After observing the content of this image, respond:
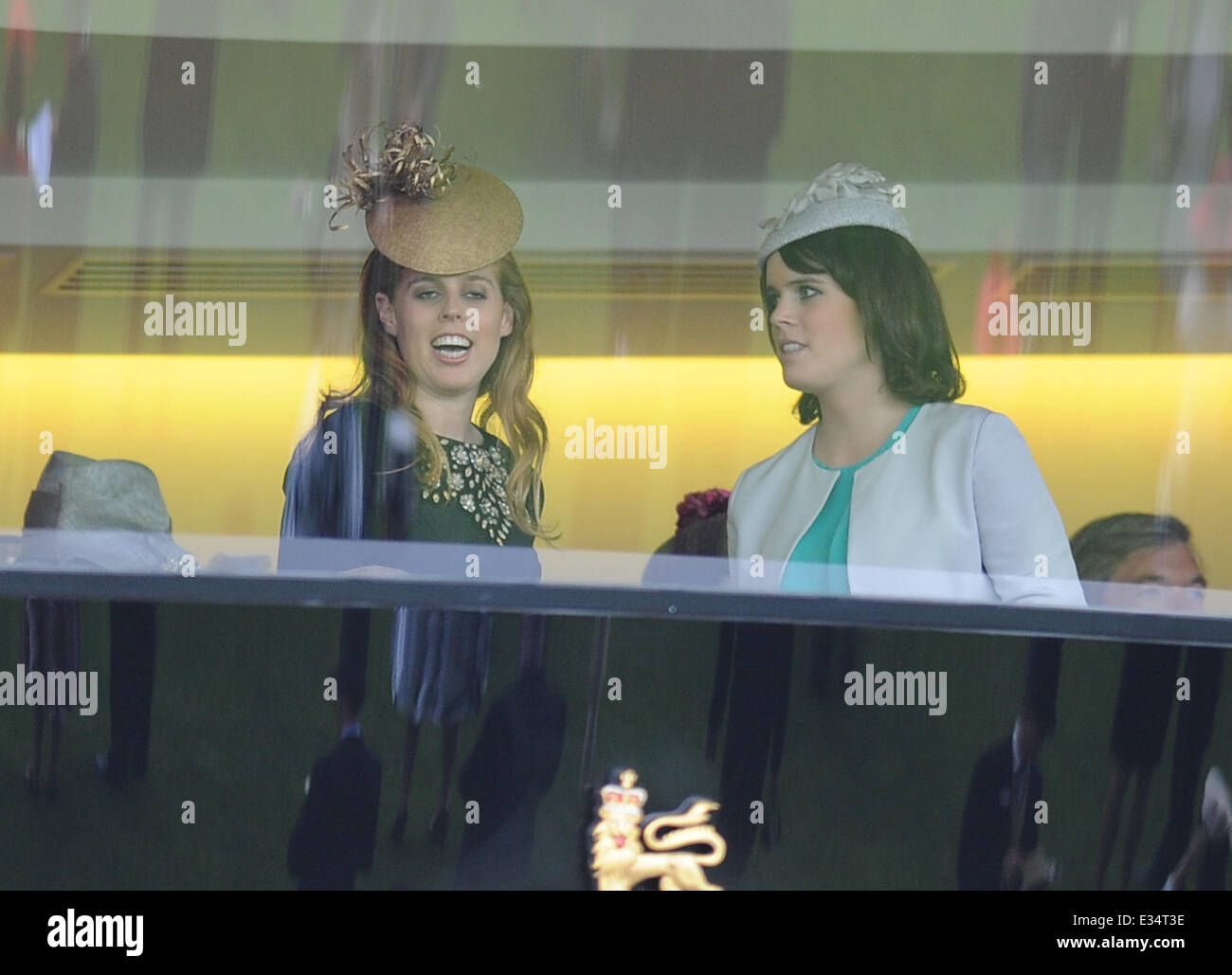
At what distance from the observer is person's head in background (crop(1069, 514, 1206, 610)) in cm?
418

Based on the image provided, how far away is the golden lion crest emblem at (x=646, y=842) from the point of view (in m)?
4.05

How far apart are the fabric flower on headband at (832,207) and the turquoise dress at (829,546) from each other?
0.46 meters

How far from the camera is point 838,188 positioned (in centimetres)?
429

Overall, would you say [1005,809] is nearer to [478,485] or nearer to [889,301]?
[889,301]

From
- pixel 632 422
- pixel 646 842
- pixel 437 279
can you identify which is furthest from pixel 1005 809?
pixel 437 279

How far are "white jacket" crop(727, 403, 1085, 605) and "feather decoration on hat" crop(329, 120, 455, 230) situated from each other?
991 mm

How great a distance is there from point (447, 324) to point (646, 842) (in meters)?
1.25

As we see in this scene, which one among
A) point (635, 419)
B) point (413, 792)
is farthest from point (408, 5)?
point (413, 792)

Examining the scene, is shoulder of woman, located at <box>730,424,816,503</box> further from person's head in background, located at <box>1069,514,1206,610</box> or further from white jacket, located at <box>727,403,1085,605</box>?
person's head in background, located at <box>1069,514,1206,610</box>

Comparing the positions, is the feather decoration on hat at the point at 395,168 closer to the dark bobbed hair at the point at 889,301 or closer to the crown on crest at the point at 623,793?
the dark bobbed hair at the point at 889,301

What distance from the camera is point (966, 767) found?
4074mm

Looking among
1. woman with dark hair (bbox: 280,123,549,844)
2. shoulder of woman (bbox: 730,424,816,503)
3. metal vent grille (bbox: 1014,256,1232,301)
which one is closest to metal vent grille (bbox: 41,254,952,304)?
woman with dark hair (bbox: 280,123,549,844)
